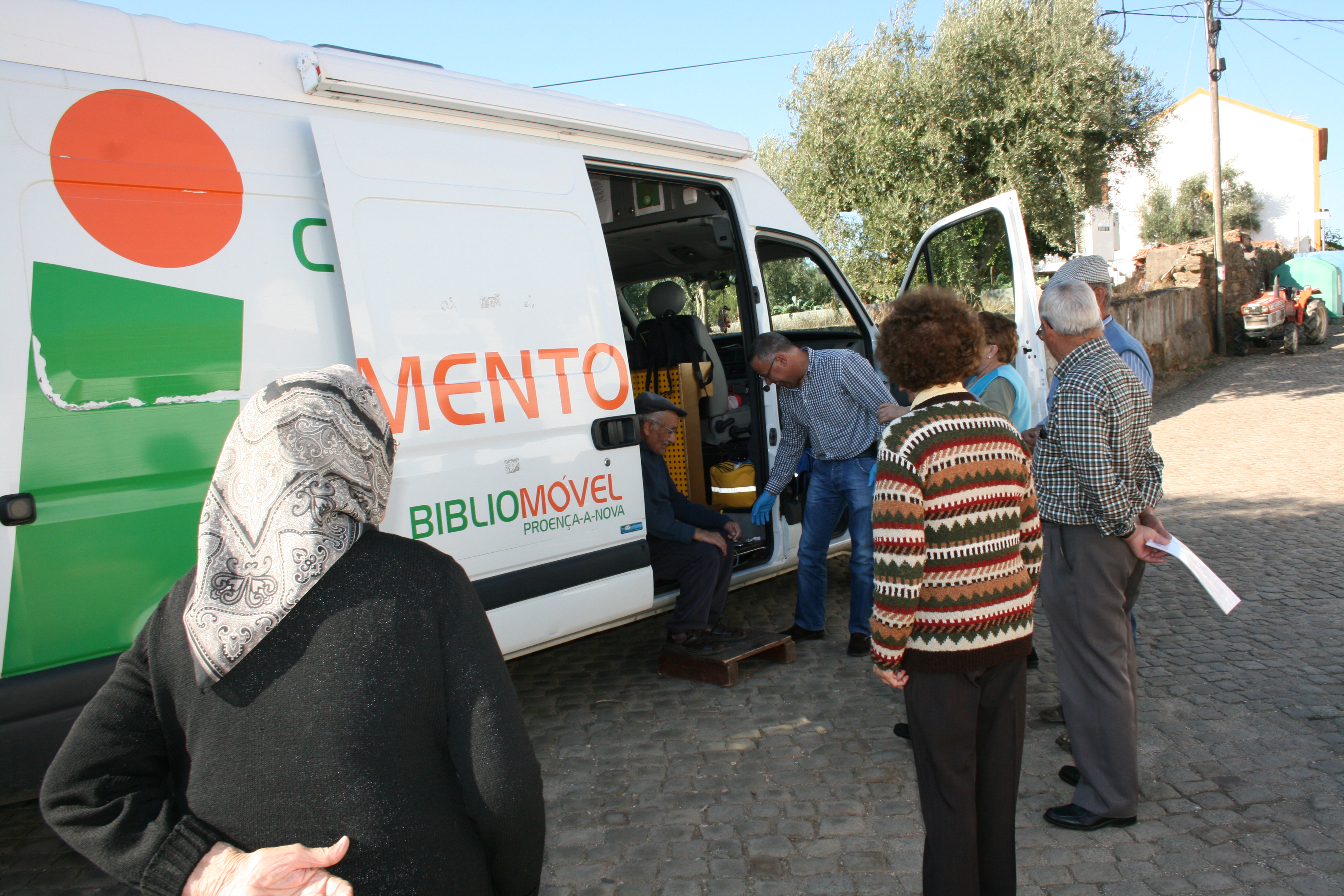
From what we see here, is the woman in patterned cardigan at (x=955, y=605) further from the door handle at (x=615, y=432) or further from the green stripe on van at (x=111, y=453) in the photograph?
the green stripe on van at (x=111, y=453)

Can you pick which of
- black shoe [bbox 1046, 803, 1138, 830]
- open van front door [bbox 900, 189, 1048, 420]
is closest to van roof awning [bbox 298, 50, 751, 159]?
open van front door [bbox 900, 189, 1048, 420]

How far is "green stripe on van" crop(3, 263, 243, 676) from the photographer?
2355 mm

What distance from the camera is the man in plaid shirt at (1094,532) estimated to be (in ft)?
8.91

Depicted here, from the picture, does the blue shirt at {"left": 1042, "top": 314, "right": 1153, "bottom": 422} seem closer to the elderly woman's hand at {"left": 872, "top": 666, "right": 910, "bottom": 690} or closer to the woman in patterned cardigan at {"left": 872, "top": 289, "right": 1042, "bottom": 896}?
the woman in patterned cardigan at {"left": 872, "top": 289, "right": 1042, "bottom": 896}

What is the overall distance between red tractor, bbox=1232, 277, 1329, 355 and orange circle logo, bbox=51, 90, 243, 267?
20.9 metres

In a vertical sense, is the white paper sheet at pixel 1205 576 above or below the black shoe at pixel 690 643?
above

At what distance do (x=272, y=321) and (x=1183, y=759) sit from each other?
353cm

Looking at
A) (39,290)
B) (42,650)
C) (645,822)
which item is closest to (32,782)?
(42,650)

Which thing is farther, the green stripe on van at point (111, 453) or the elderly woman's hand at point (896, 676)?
the green stripe on van at point (111, 453)

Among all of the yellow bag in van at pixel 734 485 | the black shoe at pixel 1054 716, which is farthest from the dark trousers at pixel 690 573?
the black shoe at pixel 1054 716

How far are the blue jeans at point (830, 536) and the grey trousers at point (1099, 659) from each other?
155 centimetres

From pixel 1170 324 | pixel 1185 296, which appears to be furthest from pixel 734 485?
pixel 1185 296

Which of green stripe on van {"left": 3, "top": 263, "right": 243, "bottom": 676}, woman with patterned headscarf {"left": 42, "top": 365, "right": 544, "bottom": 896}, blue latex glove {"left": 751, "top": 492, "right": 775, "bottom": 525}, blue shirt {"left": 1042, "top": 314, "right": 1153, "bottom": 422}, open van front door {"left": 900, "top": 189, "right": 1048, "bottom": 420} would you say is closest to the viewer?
woman with patterned headscarf {"left": 42, "top": 365, "right": 544, "bottom": 896}

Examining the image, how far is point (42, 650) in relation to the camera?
2.39 m
